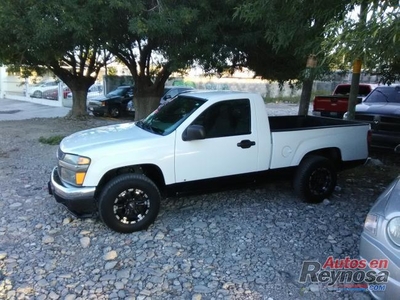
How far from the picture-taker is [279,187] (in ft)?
20.4

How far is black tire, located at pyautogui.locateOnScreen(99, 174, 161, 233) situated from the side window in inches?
41.6

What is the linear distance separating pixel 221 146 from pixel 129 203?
138cm

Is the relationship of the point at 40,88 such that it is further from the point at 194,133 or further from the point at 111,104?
the point at 194,133

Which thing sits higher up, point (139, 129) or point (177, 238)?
point (139, 129)

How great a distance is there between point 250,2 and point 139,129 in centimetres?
234

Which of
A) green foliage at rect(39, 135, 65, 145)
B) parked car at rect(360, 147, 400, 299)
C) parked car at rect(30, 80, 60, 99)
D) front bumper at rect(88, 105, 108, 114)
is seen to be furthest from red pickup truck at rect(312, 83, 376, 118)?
parked car at rect(30, 80, 60, 99)

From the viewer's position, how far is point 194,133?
4.43m

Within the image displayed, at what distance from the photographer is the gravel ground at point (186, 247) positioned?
3367 millimetres

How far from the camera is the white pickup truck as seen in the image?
13.9 ft

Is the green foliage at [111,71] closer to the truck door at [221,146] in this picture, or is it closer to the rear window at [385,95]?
the rear window at [385,95]

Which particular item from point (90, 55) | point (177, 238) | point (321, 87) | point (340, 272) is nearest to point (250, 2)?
point (177, 238)

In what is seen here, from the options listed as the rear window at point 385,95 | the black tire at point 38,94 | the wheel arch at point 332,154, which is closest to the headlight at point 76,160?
the wheel arch at point 332,154

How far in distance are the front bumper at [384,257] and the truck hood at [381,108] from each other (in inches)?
260

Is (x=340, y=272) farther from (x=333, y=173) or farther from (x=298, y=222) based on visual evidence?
(x=333, y=173)
